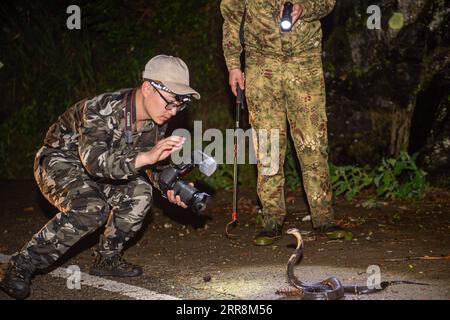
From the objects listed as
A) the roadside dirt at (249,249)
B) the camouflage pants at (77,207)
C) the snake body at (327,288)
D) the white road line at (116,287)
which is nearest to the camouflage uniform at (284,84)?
the roadside dirt at (249,249)

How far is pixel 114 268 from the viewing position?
17.3ft

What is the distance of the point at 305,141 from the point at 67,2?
5986mm

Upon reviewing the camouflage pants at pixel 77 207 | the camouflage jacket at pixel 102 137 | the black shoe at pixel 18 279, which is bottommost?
the black shoe at pixel 18 279

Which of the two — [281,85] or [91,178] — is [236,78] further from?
[91,178]

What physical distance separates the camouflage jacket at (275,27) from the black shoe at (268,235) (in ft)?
4.95

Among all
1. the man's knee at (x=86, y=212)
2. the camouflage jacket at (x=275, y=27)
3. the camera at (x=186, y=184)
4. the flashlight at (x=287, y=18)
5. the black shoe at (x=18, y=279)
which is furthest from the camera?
the camouflage jacket at (x=275, y=27)

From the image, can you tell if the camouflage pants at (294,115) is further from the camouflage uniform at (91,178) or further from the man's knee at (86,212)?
the man's knee at (86,212)

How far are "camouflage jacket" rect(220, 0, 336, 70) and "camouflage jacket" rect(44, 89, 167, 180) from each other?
1.33 meters

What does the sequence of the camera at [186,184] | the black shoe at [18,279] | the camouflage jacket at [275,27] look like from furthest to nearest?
the camouflage jacket at [275,27] < the camera at [186,184] < the black shoe at [18,279]

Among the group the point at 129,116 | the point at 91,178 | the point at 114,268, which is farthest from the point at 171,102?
the point at 114,268

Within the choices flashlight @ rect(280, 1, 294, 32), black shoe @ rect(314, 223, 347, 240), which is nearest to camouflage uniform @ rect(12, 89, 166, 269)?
flashlight @ rect(280, 1, 294, 32)

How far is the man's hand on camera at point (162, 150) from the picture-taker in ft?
14.7

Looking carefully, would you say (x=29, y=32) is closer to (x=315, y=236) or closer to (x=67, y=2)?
(x=67, y=2)

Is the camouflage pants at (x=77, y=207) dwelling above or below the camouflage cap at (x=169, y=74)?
below
